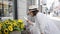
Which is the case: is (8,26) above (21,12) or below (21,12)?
below

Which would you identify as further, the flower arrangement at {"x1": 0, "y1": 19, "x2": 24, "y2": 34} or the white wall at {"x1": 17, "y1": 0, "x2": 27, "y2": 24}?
the white wall at {"x1": 17, "y1": 0, "x2": 27, "y2": 24}

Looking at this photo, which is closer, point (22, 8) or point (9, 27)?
point (9, 27)

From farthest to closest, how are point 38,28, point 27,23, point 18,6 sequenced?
point 18,6 → point 38,28 → point 27,23

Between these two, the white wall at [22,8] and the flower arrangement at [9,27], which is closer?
the flower arrangement at [9,27]

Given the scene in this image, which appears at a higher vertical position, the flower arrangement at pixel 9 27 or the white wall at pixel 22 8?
the white wall at pixel 22 8

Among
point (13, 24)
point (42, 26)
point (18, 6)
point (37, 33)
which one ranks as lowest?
point (37, 33)

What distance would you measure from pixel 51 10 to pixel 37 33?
2.20 feet

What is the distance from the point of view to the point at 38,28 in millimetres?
1679

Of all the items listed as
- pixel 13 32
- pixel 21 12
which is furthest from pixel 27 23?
pixel 13 32

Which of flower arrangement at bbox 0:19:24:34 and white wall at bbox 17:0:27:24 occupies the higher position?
white wall at bbox 17:0:27:24

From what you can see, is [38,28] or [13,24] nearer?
[13,24]

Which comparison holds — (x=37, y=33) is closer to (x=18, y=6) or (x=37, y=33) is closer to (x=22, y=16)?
(x=22, y=16)

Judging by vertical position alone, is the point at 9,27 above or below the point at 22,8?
below

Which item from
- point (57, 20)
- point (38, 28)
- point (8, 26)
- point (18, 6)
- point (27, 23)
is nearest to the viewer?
point (8, 26)
